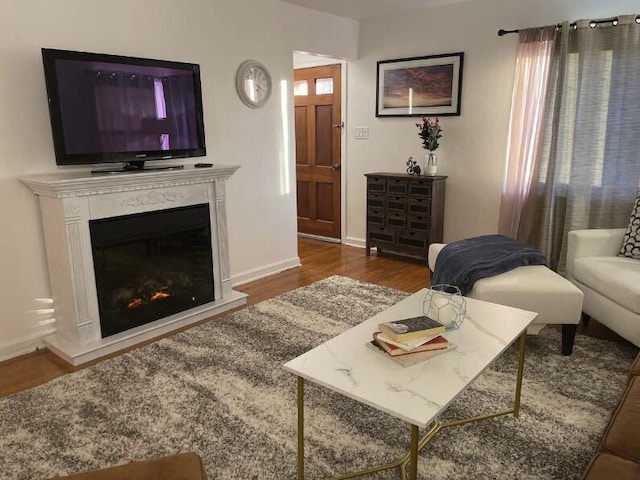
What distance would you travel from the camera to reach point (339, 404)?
2.34m

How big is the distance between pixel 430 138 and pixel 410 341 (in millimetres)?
3245

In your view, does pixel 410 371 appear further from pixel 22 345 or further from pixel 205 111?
pixel 205 111

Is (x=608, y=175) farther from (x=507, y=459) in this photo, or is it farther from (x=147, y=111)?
(x=147, y=111)

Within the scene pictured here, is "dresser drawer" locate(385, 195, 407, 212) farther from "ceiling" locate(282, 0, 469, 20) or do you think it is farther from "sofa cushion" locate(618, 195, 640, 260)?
"sofa cushion" locate(618, 195, 640, 260)

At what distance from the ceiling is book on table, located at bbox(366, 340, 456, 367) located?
3.49m

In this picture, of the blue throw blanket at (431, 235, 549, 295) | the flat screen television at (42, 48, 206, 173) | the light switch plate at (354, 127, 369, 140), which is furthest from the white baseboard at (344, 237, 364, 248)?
the flat screen television at (42, 48, 206, 173)

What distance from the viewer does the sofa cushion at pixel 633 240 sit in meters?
3.18

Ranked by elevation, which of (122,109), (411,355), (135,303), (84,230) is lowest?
(135,303)

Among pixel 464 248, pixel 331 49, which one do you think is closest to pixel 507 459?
pixel 464 248

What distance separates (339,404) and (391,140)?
3.40 m

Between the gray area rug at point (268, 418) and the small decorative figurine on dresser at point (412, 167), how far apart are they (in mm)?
2231

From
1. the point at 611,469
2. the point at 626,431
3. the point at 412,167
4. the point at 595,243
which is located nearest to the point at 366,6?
the point at 412,167

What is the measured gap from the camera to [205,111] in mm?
3754

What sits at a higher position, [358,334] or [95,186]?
[95,186]
